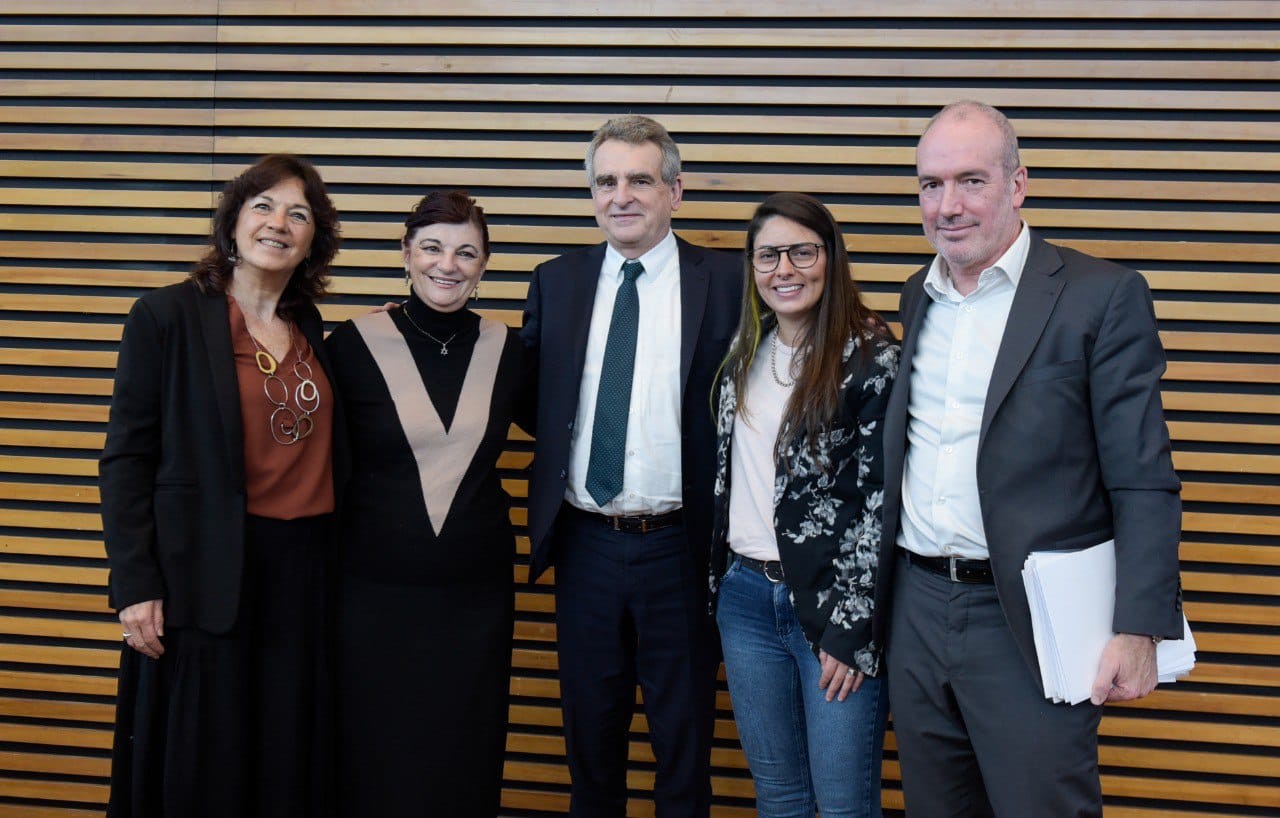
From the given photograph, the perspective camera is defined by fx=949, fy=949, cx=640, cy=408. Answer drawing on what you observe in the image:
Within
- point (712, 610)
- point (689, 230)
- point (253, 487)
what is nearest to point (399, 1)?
point (689, 230)

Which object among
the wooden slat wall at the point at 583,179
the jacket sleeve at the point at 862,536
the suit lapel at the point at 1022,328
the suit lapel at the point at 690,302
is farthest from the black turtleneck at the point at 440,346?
the suit lapel at the point at 1022,328

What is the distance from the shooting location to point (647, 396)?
2627 mm

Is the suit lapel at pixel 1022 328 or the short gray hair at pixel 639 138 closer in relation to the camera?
the suit lapel at pixel 1022 328

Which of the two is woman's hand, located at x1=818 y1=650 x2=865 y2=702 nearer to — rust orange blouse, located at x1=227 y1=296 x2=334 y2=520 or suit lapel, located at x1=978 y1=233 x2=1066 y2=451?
suit lapel, located at x1=978 y1=233 x2=1066 y2=451

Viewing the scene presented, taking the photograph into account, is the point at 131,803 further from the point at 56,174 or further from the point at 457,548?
the point at 56,174

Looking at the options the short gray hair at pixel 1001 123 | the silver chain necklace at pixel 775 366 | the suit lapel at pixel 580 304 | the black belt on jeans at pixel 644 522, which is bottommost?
Result: the black belt on jeans at pixel 644 522

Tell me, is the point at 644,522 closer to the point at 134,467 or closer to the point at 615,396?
the point at 615,396

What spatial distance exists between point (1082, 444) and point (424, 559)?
1.61 meters

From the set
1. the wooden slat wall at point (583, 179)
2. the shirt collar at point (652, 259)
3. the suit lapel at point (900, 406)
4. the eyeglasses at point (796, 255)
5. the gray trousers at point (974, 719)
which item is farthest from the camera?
the wooden slat wall at point (583, 179)

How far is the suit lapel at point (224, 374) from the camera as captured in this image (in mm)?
2303

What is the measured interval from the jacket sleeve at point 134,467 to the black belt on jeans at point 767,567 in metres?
1.42

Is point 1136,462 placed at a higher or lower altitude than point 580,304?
lower

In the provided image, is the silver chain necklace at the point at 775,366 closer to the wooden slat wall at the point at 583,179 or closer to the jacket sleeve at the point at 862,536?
the jacket sleeve at the point at 862,536

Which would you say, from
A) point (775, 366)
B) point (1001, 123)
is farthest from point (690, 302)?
point (1001, 123)
